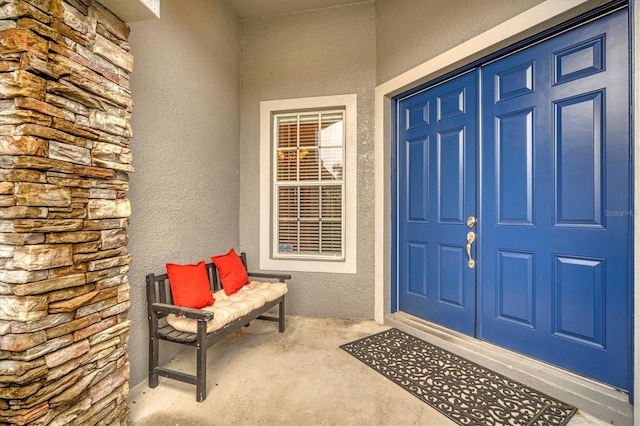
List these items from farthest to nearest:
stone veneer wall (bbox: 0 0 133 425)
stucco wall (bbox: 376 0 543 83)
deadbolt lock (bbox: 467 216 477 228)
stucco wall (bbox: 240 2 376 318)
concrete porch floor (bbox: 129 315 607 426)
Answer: stucco wall (bbox: 240 2 376 318) < deadbolt lock (bbox: 467 216 477 228) < stucco wall (bbox: 376 0 543 83) < concrete porch floor (bbox: 129 315 607 426) < stone veneer wall (bbox: 0 0 133 425)

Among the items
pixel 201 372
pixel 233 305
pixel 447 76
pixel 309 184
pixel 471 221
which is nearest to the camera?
pixel 201 372

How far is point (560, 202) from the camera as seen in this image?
2.09m

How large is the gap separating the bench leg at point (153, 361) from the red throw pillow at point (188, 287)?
28 cm

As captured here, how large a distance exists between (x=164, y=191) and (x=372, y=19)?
2737mm

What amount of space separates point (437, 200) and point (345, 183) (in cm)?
98

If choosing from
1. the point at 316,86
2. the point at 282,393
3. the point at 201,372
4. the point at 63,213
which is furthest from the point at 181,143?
the point at 282,393

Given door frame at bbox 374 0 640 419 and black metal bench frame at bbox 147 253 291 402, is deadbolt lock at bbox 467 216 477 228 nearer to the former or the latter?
door frame at bbox 374 0 640 419

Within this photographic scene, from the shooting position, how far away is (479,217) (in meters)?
2.56

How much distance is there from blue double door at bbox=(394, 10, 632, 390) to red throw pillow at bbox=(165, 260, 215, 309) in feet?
6.47

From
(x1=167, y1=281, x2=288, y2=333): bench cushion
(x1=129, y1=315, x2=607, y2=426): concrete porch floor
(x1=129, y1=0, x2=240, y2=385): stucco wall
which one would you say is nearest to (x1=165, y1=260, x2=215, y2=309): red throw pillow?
(x1=167, y1=281, x2=288, y2=333): bench cushion

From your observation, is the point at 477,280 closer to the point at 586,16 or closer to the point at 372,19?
the point at 586,16

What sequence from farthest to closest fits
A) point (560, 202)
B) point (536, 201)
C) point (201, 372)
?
point (536, 201) → point (560, 202) → point (201, 372)

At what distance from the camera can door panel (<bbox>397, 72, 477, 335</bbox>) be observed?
8.74ft

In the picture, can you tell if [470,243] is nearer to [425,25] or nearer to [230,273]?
[425,25]
